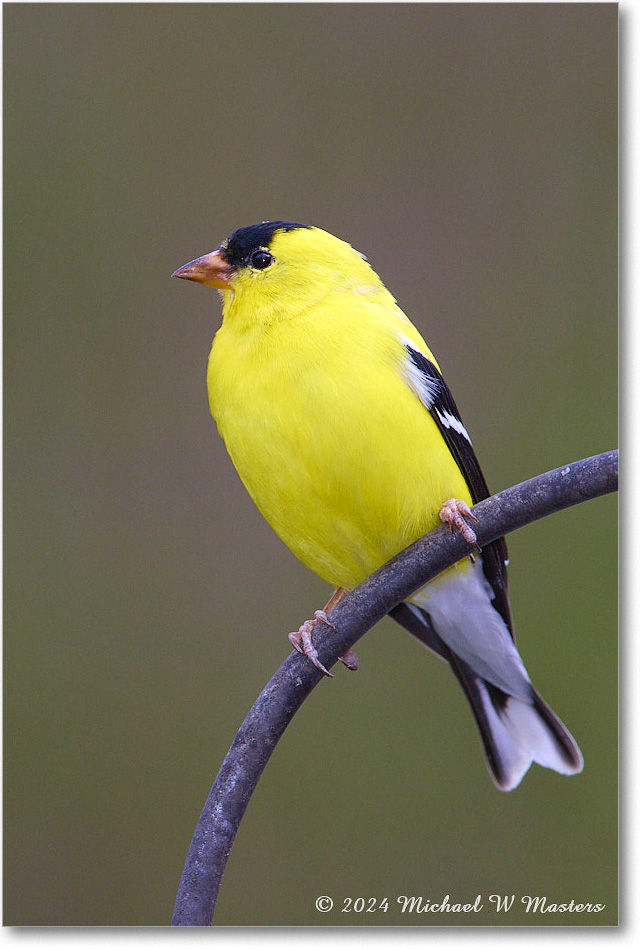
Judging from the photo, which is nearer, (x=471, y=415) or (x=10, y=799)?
(x=10, y=799)

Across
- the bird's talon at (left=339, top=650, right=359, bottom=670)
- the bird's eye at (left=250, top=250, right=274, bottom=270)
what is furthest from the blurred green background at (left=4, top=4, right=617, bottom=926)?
the bird's talon at (left=339, top=650, right=359, bottom=670)

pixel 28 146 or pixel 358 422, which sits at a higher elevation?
pixel 28 146

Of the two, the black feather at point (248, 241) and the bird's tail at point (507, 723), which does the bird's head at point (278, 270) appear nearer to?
the black feather at point (248, 241)

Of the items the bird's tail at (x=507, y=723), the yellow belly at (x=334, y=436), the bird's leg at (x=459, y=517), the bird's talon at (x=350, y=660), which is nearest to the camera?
the bird's leg at (x=459, y=517)

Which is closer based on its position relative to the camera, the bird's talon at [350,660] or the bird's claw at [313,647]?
the bird's claw at [313,647]

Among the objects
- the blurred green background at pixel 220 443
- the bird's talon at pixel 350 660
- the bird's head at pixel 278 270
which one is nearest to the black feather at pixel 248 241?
the bird's head at pixel 278 270

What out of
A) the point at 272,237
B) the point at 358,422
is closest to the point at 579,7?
the point at 272,237

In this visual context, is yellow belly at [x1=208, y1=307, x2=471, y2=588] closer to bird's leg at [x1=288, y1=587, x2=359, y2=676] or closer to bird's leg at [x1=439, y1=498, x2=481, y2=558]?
bird's leg at [x1=439, y1=498, x2=481, y2=558]

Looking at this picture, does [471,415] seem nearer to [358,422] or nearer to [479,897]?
[358,422]
